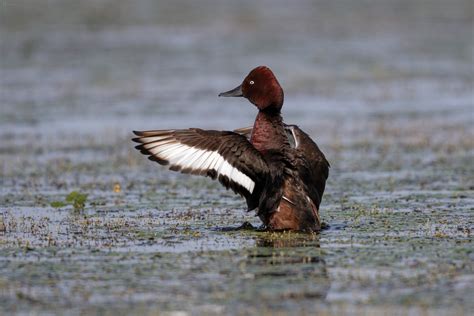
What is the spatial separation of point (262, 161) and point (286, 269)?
1.47 m

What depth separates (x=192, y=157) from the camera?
8.89 metres

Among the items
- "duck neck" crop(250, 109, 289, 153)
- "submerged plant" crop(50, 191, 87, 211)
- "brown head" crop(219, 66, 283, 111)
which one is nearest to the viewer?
"duck neck" crop(250, 109, 289, 153)

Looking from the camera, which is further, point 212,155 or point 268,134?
point 268,134

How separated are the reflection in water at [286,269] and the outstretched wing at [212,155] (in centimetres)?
57

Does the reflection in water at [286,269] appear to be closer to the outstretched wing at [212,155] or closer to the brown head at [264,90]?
the outstretched wing at [212,155]

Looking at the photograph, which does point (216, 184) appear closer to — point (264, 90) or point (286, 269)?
point (264, 90)

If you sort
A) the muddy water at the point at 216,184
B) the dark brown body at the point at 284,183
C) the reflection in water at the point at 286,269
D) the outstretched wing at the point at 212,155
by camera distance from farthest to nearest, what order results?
the dark brown body at the point at 284,183 < the outstretched wing at the point at 212,155 < the muddy water at the point at 216,184 < the reflection in water at the point at 286,269

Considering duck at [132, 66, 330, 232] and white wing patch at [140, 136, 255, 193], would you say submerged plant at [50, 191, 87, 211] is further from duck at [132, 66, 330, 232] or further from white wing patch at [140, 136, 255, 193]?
white wing patch at [140, 136, 255, 193]

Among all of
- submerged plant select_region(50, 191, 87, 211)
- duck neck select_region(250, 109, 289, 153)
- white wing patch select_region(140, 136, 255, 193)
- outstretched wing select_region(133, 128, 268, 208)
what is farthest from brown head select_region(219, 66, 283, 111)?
submerged plant select_region(50, 191, 87, 211)

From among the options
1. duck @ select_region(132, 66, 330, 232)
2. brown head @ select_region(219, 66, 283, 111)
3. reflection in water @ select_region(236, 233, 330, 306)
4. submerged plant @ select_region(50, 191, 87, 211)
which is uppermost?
brown head @ select_region(219, 66, 283, 111)

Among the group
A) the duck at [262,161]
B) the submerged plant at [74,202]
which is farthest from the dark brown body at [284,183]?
the submerged plant at [74,202]

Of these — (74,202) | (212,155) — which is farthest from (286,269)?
(74,202)

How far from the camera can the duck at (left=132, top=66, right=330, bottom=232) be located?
28.9 ft

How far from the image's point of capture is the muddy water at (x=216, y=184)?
7.13 meters
